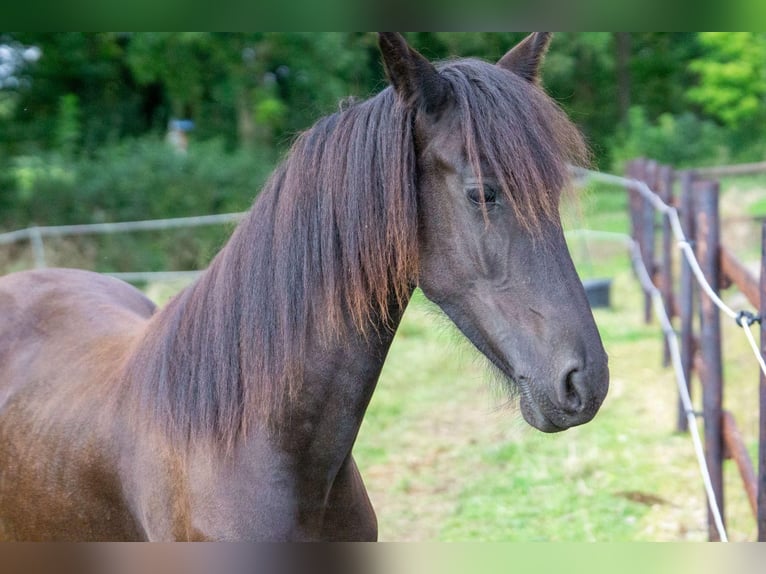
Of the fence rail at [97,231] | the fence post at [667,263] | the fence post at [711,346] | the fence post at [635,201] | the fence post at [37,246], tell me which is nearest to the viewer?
the fence post at [711,346]

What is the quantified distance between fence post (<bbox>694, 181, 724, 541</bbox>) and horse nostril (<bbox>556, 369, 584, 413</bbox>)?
7.24ft

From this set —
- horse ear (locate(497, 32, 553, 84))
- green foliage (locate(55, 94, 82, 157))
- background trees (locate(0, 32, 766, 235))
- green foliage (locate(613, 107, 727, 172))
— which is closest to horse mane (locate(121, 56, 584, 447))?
horse ear (locate(497, 32, 553, 84))

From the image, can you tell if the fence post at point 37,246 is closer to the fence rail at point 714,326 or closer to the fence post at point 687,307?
the fence rail at point 714,326

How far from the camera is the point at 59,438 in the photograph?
2393 mm

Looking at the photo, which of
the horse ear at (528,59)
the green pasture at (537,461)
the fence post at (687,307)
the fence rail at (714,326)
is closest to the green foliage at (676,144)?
the green pasture at (537,461)

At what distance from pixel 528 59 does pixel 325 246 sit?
0.72 m

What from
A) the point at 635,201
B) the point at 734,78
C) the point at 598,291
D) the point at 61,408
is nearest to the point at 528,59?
the point at 61,408

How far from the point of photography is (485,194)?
5.53ft

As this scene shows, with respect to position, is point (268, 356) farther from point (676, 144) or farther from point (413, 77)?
point (676, 144)

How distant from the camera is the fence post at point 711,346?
3635mm

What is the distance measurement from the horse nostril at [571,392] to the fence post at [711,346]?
221cm

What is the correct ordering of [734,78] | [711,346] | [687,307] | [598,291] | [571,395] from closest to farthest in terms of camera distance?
[571,395] → [711,346] → [687,307] → [598,291] → [734,78]

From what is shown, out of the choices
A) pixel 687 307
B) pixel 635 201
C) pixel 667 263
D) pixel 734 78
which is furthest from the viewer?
pixel 734 78
